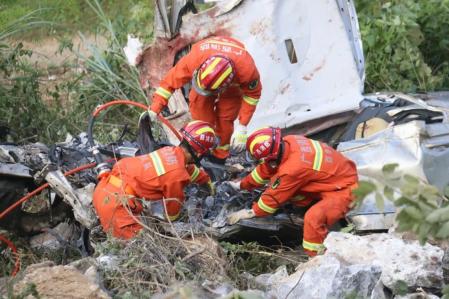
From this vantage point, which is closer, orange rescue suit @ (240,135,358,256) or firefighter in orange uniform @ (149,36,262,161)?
orange rescue suit @ (240,135,358,256)

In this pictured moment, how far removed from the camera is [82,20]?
11.3m

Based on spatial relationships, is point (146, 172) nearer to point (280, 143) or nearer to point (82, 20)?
point (280, 143)

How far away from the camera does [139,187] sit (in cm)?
533

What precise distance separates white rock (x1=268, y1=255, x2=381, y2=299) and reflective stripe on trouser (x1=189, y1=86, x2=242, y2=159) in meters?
2.67

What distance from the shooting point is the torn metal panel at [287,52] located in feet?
21.6

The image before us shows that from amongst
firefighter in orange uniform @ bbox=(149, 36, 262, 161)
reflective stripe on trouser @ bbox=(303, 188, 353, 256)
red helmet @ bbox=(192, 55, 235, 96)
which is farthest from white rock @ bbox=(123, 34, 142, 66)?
reflective stripe on trouser @ bbox=(303, 188, 353, 256)

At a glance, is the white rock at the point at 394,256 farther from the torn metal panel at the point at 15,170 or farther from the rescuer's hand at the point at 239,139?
the torn metal panel at the point at 15,170

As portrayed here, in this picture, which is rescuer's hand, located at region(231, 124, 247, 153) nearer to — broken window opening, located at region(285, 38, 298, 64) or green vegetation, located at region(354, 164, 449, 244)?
broken window opening, located at region(285, 38, 298, 64)

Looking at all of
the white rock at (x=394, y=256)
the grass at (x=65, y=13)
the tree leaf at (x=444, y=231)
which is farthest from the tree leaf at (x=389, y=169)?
the grass at (x=65, y=13)

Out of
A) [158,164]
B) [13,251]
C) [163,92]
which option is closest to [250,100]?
[163,92]

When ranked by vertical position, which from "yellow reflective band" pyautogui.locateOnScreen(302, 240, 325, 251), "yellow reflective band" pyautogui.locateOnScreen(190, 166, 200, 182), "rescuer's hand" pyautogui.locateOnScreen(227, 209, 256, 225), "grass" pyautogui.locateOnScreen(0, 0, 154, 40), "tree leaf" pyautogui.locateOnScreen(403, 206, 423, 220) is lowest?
"yellow reflective band" pyautogui.locateOnScreen(302, 240, 325, 251)

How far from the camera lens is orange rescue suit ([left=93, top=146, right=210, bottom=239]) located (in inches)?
207

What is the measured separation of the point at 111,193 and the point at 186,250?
1078 mm

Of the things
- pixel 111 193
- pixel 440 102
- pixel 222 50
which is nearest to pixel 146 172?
pixel 111 193
